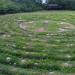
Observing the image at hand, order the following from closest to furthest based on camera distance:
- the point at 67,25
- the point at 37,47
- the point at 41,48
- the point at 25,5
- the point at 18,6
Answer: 1. the point at 41,48
2. the point at 37,47
3. the point at 67,25
4. the point at 18,6
5. the point at 25,5

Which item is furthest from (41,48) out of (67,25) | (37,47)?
(67,25)

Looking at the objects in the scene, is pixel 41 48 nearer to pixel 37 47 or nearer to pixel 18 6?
pixel 37 47

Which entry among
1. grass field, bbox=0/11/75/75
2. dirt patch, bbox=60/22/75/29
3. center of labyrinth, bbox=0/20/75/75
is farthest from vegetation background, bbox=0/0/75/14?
dirt patch, bbox=60/22/75/29

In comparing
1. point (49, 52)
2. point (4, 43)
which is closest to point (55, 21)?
point (4, 43)

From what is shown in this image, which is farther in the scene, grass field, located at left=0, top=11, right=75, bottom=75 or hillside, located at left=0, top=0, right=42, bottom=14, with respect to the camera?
hillside, located at left=0, top=0, right=42, bottom=14

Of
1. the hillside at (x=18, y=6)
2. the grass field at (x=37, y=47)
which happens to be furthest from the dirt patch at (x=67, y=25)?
the hillside at (x=18, y=6)

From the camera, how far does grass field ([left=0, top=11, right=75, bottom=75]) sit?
2131cm

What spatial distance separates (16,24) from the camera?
39250 mm

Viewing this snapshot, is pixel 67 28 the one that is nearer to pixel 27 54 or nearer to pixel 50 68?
pixel 27 54

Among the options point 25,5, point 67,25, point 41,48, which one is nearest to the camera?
point 41,48

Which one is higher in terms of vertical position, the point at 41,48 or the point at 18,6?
the point at 41,48

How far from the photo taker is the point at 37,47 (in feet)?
87.2

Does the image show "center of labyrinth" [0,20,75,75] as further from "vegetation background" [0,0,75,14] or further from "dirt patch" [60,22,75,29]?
"vegetation background" [0,0,75,14]

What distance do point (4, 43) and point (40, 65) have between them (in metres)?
7.82
